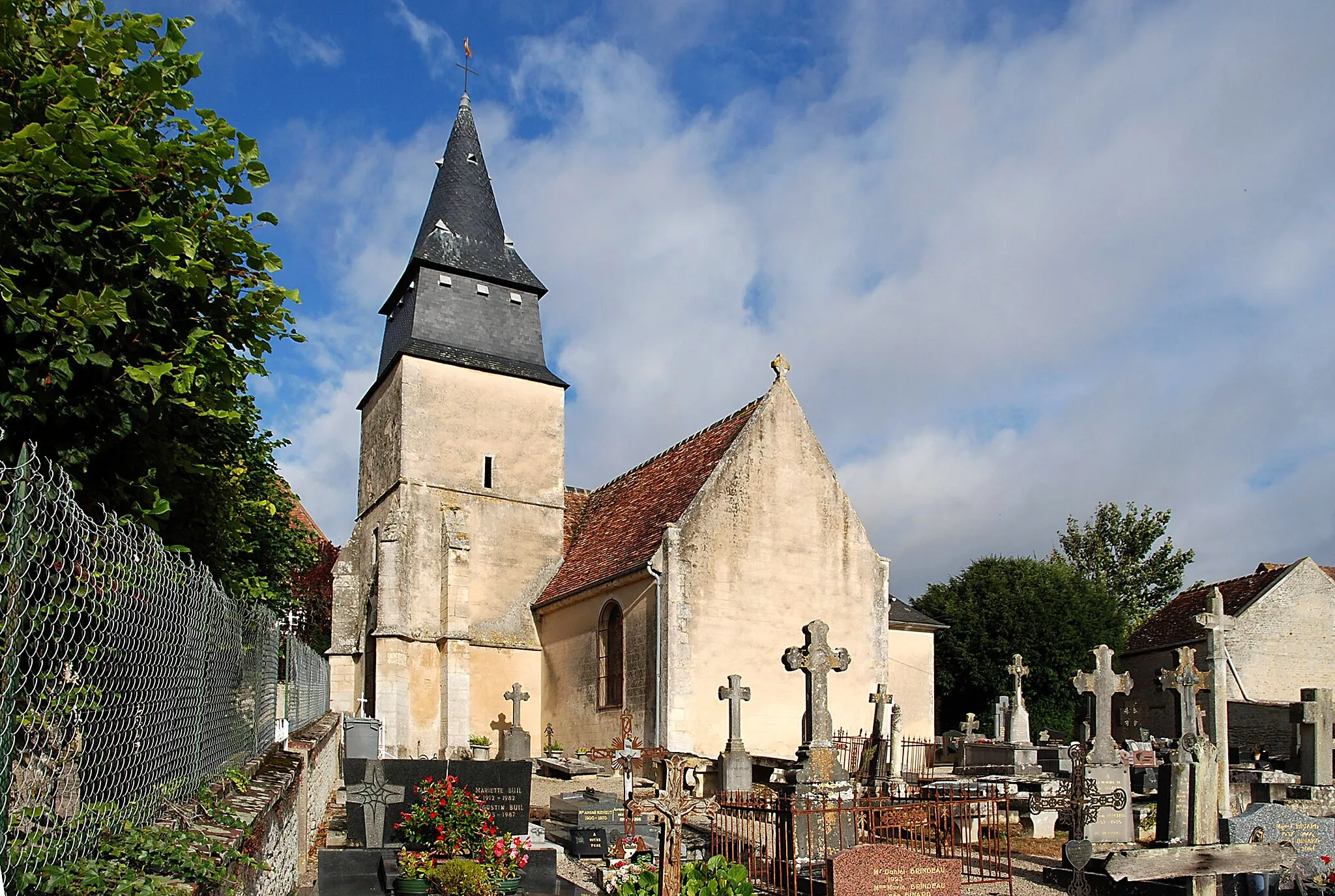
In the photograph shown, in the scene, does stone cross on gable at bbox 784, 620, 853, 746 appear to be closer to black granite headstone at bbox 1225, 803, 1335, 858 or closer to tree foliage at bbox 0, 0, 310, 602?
black granite headstone at bbox 1225, 803, 1335, 858

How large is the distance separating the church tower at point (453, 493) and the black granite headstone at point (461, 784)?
36.5 ft

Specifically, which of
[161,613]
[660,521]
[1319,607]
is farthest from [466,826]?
[1319,607]

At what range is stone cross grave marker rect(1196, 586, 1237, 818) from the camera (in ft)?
37.0

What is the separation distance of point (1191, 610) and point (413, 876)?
34.9 meters

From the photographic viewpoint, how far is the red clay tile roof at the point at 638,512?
2109 centimetres

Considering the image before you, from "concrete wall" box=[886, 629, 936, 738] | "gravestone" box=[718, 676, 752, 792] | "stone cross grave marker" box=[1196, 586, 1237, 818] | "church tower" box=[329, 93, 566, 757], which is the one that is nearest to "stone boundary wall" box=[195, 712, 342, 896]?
"gravestone" box=[718, 676, 752, 792]

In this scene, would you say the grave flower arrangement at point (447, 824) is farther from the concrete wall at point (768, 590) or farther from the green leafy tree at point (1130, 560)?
the green leafy tree at point (1130, 560)

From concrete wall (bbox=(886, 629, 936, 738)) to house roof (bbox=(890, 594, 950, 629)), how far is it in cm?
16

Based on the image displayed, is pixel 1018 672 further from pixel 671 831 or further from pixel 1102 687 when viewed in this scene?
pixel 671 831

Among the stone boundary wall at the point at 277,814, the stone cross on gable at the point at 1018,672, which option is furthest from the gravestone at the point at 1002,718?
the stone boundary wall at the point at 277,814

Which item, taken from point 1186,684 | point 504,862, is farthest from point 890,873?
point 1186,684

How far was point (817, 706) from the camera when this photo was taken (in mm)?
13008

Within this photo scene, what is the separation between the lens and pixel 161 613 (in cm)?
479

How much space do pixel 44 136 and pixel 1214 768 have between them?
1172 cm
